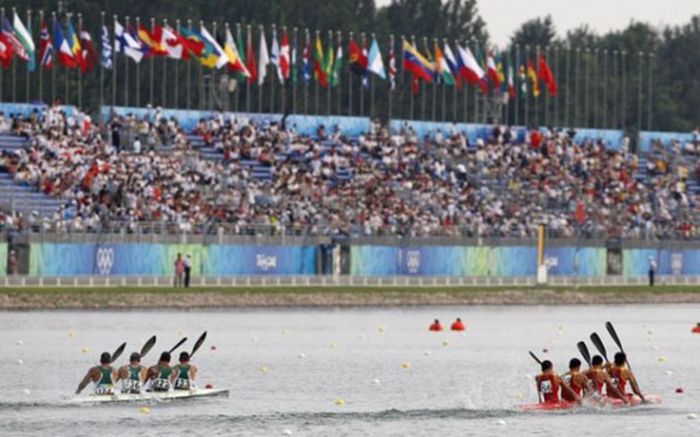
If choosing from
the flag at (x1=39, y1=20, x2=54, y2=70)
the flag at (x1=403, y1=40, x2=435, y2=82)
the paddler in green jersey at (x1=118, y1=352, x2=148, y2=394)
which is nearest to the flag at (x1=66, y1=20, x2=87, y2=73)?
the flag at (x1=39, y1=20, x2=54, y2=70)

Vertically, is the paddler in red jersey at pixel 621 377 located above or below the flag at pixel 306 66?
below

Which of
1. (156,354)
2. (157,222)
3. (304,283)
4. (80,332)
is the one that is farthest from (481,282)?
(156,354)

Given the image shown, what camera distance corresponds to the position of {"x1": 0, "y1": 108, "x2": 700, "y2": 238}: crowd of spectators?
101500 mm

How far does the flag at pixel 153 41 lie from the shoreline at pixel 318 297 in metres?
20.5

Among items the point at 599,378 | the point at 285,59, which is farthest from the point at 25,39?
the point at 599,378

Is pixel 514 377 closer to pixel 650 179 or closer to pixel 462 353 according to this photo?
pixel 462 353

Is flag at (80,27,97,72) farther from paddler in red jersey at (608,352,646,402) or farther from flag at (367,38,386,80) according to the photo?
paddler in red jersey at (608,352,646,402)

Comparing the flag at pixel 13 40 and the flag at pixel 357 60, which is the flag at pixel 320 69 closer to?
the flag at pixel 357 60

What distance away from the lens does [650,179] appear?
130375mm

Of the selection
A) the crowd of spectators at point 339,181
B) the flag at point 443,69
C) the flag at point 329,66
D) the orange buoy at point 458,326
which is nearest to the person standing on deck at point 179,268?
the crowd of spectators at point 339,181

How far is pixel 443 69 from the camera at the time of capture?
128 m

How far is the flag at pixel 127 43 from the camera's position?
11281 cm

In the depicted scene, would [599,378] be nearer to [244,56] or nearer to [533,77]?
[244,56]

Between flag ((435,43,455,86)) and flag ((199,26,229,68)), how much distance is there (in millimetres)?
16194
